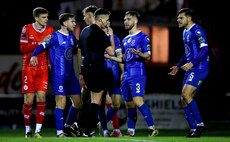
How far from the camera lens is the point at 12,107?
14.5 metres

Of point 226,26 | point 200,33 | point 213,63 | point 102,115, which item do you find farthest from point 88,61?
point 226,26

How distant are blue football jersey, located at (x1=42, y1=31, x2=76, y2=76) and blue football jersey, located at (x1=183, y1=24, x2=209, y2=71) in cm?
205

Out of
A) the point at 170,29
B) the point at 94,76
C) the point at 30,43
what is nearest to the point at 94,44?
the point at 94,76

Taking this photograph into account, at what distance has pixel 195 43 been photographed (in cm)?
886

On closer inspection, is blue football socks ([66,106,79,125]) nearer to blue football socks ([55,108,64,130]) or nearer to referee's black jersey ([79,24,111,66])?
blue football socks ([55,108,64,130])

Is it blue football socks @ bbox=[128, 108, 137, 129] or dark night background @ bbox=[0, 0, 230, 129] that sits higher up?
dark night background @ bbox=[0, 0, 230, 129]

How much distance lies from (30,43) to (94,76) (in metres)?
1.64

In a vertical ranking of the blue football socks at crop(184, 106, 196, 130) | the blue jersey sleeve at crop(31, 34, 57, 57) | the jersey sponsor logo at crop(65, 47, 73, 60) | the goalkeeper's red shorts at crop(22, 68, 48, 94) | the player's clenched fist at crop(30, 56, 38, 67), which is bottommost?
the blue football socks at crop(184, 106, 196, 130)

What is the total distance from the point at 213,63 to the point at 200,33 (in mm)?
8990

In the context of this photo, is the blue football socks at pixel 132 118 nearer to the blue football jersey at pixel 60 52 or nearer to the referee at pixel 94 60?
the referee at pixel 94 60

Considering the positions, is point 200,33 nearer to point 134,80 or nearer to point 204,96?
point 134,80

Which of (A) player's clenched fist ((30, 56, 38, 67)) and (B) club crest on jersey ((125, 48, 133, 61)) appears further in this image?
(B) club crest on jersey ((125, 48, 133, 61))

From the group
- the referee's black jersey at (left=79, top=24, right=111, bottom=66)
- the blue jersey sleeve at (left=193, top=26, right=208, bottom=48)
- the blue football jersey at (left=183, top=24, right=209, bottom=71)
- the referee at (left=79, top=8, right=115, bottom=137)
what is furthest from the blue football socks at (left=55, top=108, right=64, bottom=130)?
the blue jersey sleeve at (left=193, top=26, right=208, bottom=48)

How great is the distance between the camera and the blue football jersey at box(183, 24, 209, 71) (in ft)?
28.7
